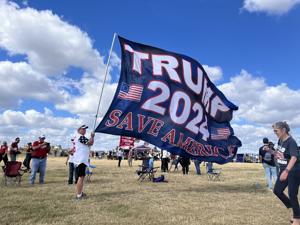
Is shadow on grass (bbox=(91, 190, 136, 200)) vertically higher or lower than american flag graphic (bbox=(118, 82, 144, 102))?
lower

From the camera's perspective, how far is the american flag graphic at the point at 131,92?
11602 mm

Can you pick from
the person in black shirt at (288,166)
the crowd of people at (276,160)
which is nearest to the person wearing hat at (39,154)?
the crowd of people at (276,160)

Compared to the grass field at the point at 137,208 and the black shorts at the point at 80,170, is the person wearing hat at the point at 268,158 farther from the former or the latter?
the black shorts at the point at 80,170

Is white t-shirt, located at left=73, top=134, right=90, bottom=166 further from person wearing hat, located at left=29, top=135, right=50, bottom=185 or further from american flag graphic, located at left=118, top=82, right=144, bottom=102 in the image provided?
person wearing hat, located at left=29, top=135, right=50, bottom=185

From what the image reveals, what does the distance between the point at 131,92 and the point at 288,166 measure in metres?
5.67

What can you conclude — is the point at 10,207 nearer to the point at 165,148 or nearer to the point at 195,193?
the point at 165,148

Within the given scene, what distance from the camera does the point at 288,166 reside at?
286 inches

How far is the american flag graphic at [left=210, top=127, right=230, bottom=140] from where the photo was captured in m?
13.1

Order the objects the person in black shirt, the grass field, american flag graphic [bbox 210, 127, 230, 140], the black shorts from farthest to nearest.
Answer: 1. american flag graphic [bbox 210, 127, 230, 140]
2. the black shorts
3. the grass field
4. the person in black shirt

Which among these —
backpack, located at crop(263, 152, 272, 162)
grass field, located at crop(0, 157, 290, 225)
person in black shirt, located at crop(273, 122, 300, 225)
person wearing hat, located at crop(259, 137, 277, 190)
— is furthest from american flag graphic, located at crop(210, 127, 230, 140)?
person in black shirt, located at crop(273, 122, 300, 225)

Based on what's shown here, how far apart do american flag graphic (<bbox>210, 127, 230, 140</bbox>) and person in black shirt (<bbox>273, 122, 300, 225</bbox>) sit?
514 centimetres

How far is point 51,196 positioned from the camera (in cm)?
1134

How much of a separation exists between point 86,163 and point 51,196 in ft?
5.38

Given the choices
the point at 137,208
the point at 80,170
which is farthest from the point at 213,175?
the point at 137,208
